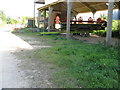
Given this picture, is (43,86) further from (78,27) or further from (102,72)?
(78,27)

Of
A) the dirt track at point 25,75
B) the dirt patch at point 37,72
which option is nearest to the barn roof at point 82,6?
the dirt patch at point 37,72

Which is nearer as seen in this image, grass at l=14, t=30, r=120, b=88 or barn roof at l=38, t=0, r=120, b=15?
grass at l=14, t=30, r=120, b=88

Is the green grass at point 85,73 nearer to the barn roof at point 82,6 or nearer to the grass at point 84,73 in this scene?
the grass at point 84,73

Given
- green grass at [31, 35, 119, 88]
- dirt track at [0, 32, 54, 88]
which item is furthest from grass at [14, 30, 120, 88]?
dirt track at [0, 32, 54, 88]

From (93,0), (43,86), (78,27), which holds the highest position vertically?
(93,0)

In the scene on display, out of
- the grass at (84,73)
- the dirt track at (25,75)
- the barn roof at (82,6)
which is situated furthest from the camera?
the barn roof at (82,6)

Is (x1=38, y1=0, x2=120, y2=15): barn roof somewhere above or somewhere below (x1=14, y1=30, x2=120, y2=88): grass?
above

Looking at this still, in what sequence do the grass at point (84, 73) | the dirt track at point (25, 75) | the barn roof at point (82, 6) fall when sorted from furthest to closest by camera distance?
the barn roof at point (82, 6)
the dirt track at point (25, 75)
the grass at point (84, 73)

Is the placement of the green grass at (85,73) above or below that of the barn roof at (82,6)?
below

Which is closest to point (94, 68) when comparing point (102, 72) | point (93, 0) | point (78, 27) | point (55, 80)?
point (102, 72)

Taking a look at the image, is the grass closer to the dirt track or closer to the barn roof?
the dirt track

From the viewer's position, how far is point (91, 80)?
4.11 m

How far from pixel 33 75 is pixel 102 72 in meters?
1.92

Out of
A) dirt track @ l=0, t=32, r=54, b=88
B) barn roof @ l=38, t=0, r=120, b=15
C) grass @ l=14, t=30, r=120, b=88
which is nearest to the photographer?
grass @ l=14, t=30, r=120, b=88
